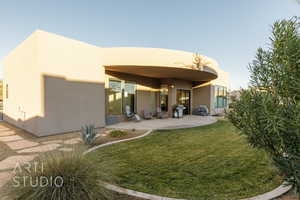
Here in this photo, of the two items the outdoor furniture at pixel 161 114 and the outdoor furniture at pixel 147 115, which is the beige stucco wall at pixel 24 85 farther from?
the outdoor furniture at pixel 161 114

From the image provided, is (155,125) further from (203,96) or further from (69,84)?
(203,96)

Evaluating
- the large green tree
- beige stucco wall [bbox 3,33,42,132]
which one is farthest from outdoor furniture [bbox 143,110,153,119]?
the large green tree

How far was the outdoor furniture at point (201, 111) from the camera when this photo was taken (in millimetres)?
15294

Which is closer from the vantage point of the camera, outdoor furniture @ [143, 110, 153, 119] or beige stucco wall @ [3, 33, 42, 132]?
beige stucco wall @ [3, 33, 42, 132]

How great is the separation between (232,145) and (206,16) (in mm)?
9598

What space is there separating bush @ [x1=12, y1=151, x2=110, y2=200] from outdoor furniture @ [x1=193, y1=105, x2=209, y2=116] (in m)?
14.0

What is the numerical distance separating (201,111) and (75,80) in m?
11.7

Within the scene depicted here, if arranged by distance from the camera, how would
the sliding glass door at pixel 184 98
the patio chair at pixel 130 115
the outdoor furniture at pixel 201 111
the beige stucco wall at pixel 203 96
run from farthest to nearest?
1. the beige stucco wall at pixel 203 96
2. the outdoor furniture at pixel 201 111
3. the sliding glass door at pixel 184 98
4. the patio chair at pixel 130 115

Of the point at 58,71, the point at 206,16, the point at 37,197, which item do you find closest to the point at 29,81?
the point at 58,71

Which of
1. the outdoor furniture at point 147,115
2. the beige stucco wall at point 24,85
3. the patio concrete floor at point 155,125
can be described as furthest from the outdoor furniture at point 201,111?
the beige stucco wall at point 24,85

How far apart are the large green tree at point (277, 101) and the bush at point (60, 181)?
2.22 metres

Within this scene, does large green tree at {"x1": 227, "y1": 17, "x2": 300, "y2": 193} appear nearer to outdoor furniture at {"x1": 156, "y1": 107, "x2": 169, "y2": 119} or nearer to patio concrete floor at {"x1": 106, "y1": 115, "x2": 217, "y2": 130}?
patio concrete floor at {"x1": 106, "y1": 115, "x2": 217, "y2": 130}

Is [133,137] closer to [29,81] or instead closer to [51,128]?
[51,128]

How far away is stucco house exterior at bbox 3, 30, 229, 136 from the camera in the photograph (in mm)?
7047
